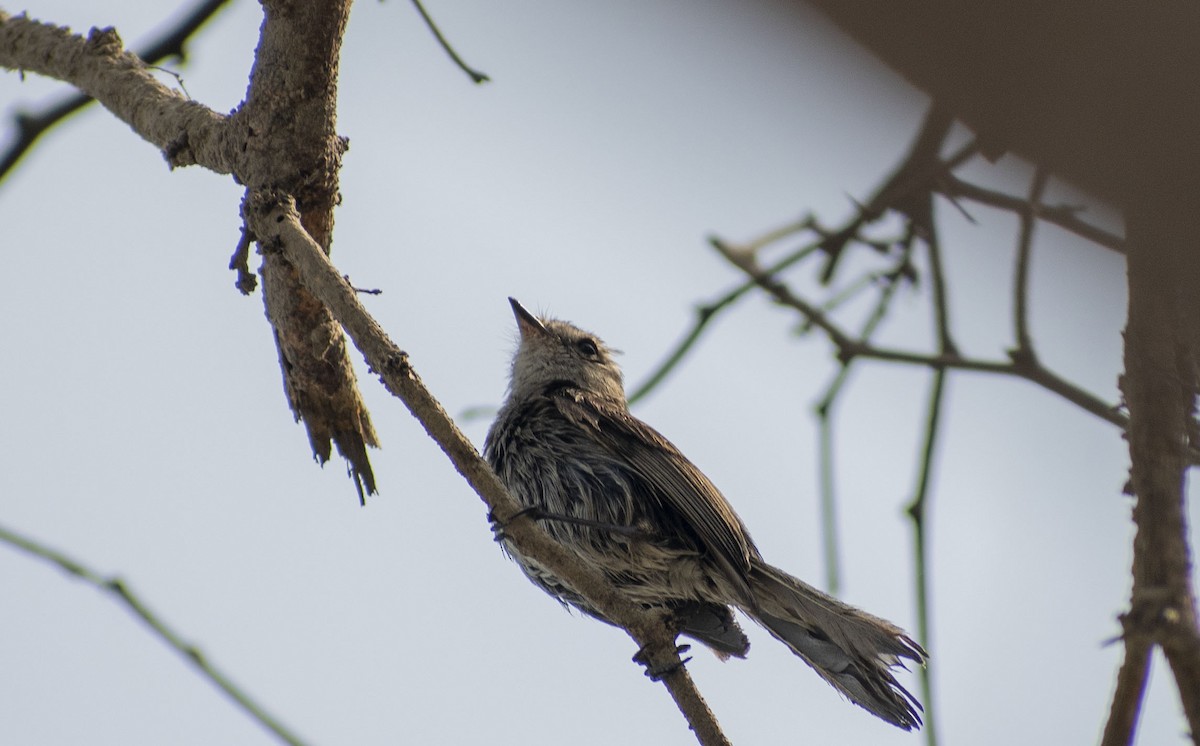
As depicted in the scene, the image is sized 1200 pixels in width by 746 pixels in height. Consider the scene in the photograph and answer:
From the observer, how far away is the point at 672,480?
5.02 m

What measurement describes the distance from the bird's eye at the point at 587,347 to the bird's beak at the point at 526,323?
0.72ft

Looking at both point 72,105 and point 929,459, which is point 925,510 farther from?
point 72,105

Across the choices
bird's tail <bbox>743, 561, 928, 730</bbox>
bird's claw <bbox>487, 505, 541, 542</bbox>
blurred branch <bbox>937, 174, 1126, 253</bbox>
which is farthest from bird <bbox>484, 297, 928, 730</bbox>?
blurred branch <bbox>937, 174, 1126, 253</bbox>

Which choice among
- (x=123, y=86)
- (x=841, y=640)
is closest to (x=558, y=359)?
(x=841, y=640)

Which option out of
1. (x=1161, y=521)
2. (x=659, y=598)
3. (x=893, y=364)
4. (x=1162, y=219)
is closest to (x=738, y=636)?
(x=659, y=598)

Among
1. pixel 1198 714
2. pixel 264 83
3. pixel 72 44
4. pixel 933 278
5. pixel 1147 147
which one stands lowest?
pixel 1198 714

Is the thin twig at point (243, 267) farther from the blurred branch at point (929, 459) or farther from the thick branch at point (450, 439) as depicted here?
the blurred branch at point (929, 459)

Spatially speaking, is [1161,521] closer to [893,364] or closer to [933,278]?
[893,364]

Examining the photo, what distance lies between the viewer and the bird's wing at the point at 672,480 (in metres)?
4.74

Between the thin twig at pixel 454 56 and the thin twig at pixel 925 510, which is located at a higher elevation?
the thin twig at pixel 454 56

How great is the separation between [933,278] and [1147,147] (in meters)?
3.05

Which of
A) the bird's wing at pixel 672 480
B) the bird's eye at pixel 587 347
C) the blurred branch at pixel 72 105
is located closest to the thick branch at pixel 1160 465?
the bird's wing at pixel 672 480

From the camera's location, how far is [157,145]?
4.16 metres

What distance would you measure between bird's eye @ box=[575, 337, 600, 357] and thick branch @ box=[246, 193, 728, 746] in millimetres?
3316
